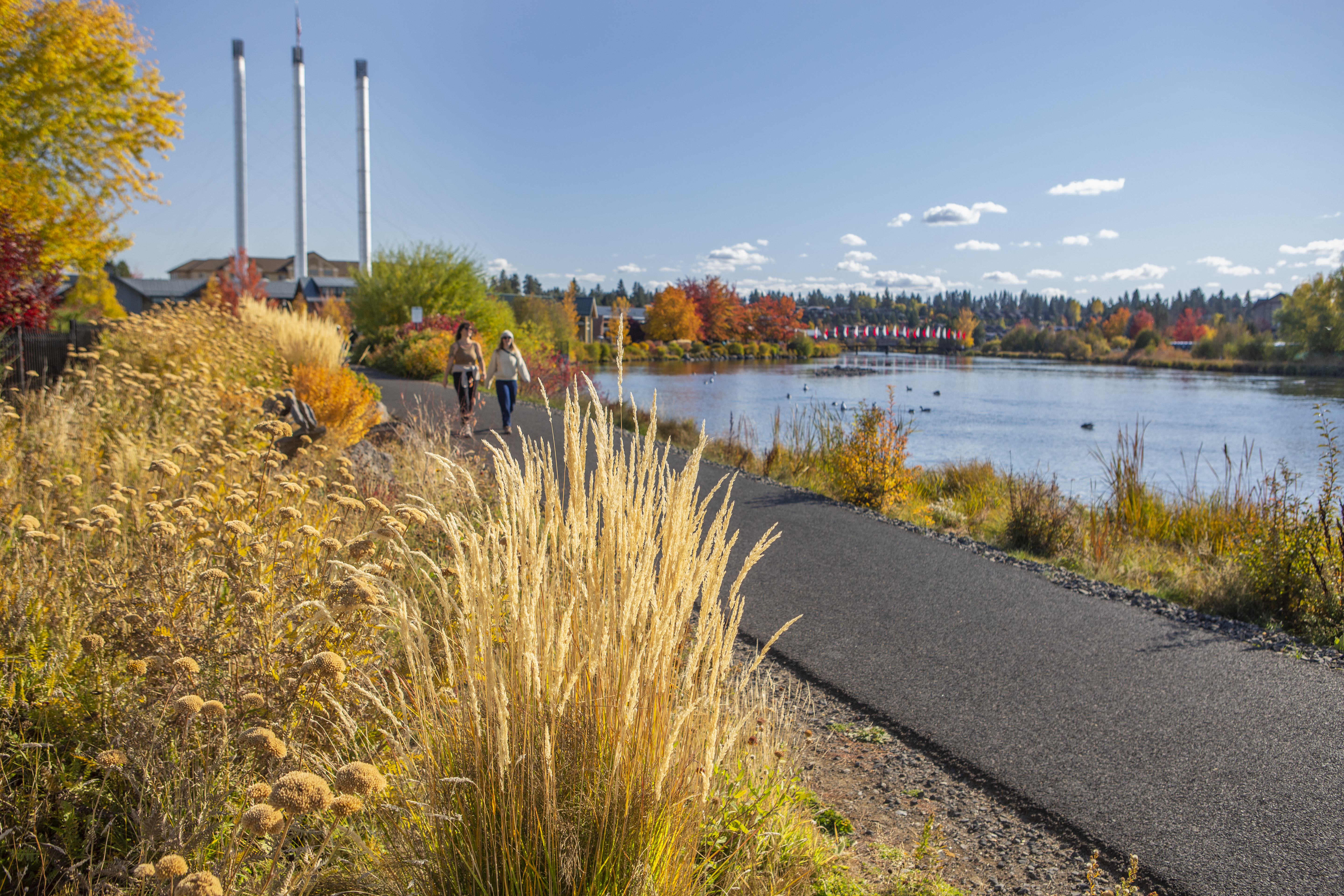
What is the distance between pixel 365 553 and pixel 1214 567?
6984mm

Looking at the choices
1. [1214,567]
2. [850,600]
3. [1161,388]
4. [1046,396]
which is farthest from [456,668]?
[1161,388]

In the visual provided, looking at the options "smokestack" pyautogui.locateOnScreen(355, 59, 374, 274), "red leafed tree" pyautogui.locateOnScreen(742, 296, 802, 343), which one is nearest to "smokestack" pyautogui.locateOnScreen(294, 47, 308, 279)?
"smokestack" pyautogui.locateOnScreen(355, 59, 374, 274)

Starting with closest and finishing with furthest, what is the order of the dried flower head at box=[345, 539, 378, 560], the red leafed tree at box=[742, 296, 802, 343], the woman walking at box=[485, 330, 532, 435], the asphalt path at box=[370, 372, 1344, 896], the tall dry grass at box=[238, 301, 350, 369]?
the dried flower head at box=[345, 539, 378, 560], the asphalt path at box=[370, 372, 1344, 896], the tall dry grass at box=[238, 301, 350, 369], the woman walking at box=[485, 330, 532, 435], the red leafed tree at box=[742, 296, 802, 343]

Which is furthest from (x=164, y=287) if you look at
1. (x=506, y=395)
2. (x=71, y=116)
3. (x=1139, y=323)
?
(x=1139, y=323)

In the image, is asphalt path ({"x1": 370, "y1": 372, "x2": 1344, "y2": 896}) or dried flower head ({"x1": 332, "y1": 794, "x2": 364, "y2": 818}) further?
asphalt path ({"x1": 370, "y1": 372, "x2": 1344, "y2": 896})

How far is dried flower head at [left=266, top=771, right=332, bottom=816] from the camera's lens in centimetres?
119

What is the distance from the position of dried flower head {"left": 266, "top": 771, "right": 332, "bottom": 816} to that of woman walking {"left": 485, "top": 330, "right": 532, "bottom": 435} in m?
10.0

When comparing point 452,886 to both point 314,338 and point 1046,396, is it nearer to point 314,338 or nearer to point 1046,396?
point 314,338

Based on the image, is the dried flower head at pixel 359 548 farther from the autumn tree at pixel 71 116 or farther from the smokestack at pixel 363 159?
the smokestack at pixel 363 159

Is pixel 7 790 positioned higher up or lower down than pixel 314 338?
lower down

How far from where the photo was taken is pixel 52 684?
2.33 m

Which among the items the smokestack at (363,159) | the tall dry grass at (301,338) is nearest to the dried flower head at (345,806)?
the tall dry grass at (301,338)

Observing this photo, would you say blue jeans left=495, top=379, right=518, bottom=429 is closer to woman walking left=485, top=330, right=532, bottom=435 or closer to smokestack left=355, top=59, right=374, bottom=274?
woman walking left=485, top=330, right=532, bottom=435

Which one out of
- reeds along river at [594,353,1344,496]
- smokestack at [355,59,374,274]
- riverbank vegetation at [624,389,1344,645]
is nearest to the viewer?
riverbank vegetation at [624,389,1344,645]
